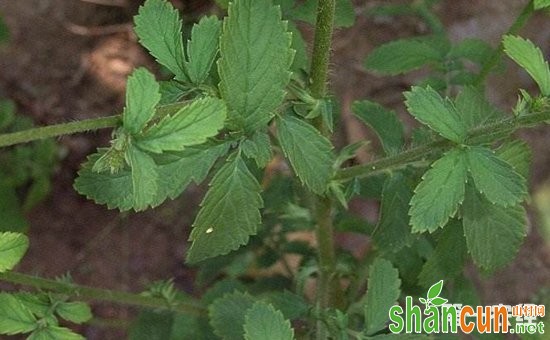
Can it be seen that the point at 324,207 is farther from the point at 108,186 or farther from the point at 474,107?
the point at 108,186

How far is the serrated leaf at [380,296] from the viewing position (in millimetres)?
1575

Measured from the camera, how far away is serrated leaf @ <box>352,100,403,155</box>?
172cm

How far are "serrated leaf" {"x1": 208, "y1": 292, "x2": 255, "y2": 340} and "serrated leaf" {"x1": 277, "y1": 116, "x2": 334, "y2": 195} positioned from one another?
20.6 inches

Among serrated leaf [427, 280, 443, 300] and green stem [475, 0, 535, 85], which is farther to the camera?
serrated leaf [427, 280, 443, 300]

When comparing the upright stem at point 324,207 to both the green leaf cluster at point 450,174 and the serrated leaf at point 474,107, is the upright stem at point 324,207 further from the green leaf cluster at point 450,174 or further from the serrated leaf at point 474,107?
the serrated leaf at point 474,107

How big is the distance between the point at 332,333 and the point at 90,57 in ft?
6.82

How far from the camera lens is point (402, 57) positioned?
186 centimetres

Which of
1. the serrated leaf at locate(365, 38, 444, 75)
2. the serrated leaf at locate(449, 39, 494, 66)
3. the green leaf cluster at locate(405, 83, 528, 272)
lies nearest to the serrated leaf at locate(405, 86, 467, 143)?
the green leaf cluster at locate(405, 83, 528, 272)

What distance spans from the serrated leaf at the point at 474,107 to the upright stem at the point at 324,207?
0.28m

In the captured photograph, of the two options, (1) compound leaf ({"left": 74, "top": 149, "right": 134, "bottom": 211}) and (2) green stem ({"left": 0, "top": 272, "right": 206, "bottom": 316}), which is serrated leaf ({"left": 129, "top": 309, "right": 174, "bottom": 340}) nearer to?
(2) green stem ({"left": 0, "top": 272, "right": 206, "bottom": 316})

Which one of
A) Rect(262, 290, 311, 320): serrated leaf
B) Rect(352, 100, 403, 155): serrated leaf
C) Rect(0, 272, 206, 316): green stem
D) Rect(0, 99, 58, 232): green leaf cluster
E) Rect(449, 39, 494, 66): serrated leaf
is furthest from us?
Rect(0, 99, 58, 232): green leaf cluster

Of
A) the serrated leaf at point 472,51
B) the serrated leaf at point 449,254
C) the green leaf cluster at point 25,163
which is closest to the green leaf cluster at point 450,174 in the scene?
the serrated leaf at point 449,254

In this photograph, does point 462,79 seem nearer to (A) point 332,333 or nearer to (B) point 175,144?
(A) point 332,333

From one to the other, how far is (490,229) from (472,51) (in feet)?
1.77
